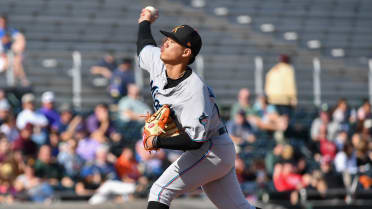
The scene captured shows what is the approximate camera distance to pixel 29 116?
35.1 ft

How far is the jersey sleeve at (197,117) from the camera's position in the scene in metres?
4.73

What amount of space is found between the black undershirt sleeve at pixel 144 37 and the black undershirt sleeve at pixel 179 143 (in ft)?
3.33

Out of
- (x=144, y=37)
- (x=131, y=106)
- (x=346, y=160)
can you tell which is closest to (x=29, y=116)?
(x=131, y=106)

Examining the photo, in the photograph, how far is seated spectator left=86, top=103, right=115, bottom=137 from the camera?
11.1m

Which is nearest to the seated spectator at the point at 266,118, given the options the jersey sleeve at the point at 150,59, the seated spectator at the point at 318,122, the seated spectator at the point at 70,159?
the seated spectator at the point at 318,122

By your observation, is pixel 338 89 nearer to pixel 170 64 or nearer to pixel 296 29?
pixel 296 29

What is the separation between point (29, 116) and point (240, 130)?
3.47 metres

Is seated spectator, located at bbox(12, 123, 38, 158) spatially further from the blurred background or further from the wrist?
the wrist

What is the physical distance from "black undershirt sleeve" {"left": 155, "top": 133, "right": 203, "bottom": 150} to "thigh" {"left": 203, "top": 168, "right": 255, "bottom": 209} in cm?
48

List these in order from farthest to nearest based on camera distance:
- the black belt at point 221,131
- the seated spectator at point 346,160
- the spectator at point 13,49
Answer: the seated spectator at point 346,160 < the spectator at point 13,49 < the black belt at point 221,131

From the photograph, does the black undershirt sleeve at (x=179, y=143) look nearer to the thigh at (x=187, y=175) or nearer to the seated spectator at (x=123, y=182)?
the thigh at (x=187, y=175)

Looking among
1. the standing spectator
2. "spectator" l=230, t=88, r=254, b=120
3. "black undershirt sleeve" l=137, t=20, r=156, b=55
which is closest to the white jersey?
"black undershirt sleeve" l=137, t=20, r=156, b=55

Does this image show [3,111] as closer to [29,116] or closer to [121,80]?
[29,116]

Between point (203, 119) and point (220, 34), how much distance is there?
13.4 meters
